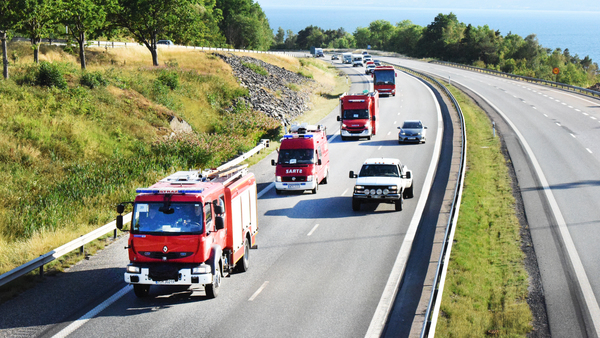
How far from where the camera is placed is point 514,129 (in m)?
44.8

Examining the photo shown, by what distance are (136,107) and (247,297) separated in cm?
2579

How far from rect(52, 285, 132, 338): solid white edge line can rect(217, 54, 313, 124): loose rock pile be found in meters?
35.9

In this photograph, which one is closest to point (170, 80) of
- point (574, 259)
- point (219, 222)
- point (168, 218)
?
point (168, 218)

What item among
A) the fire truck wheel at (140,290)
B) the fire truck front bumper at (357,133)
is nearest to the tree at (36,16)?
the fire truck front bumper at (357,133)

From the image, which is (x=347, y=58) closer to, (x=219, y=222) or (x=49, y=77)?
(x=49, y=77)

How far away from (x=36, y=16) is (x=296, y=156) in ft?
66.4

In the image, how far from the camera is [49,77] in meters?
34.5

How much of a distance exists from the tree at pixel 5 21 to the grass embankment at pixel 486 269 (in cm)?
2619

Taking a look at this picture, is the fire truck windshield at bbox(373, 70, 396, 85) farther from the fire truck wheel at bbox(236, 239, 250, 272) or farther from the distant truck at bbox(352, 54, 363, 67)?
the fire truck wheel at bbox(236, 239, 250, 272)

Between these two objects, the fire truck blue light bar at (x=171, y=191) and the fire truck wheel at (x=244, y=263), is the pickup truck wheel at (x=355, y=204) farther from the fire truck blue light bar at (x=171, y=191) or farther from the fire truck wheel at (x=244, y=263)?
the fire truck blue light bar at (x=171, y=191)

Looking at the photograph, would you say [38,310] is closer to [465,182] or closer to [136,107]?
[465,182]

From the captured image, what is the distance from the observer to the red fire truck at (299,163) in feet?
86.5

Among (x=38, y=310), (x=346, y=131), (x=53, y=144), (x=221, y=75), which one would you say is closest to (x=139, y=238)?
(x=38, y=310)

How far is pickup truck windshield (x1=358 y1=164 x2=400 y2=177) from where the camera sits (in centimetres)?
2409
